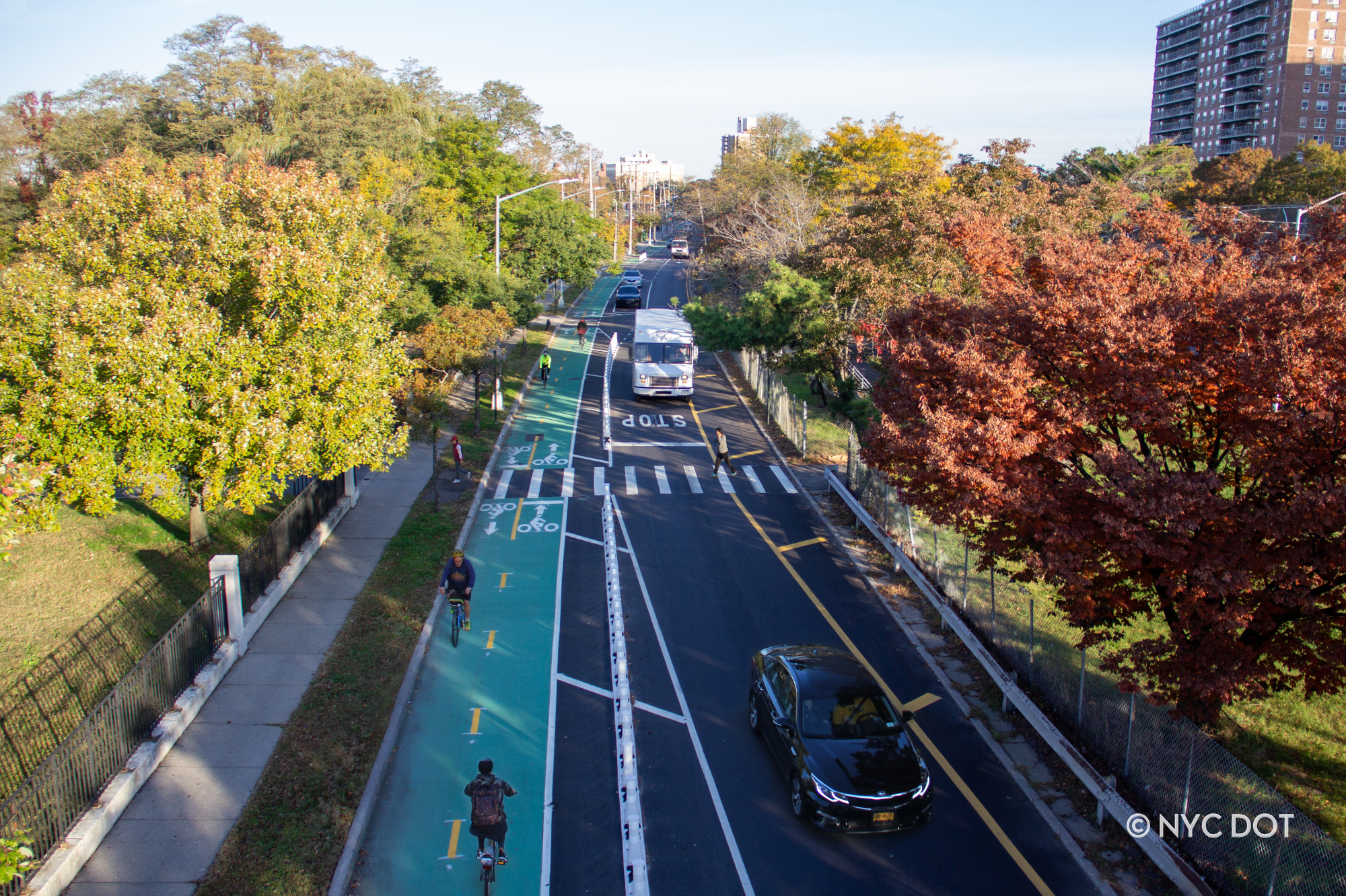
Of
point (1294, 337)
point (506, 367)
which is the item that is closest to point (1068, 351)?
point (1294, 337)

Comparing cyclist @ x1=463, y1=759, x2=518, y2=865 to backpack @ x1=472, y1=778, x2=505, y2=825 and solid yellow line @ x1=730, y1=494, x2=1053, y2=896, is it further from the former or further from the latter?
solid yellow line @ x1=730, y1=494, x2=1053, y2=896

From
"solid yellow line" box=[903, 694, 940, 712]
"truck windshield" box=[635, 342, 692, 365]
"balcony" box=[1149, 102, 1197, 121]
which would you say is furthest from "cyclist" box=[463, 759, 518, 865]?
"balcony" box=[1149, 102, 1197, 121]

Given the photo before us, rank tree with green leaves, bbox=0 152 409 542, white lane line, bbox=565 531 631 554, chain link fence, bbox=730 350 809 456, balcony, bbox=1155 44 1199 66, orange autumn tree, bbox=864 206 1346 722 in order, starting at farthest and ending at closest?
balcony, bbox=1155 44 1199 66
chain link fence, bbox=730 350 809 456
white lane line, bbox=565 531 631 554
tree with green leaves, bbox=0 152 409 542
orange autumn tree, bbox=864 206 1346 722

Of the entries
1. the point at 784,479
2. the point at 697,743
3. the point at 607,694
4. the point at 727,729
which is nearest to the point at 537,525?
the point at 784,479

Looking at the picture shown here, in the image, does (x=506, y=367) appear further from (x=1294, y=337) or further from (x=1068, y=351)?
(x=1294, y=337)

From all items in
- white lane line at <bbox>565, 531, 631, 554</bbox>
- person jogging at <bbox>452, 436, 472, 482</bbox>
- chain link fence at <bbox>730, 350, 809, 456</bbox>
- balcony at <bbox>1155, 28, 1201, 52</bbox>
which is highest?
balcony at <bbox>1155, 28, 1201, 52</bbox>

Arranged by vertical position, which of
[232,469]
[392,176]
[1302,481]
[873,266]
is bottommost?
[232,469]

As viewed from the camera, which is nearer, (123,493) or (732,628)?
(732,628)

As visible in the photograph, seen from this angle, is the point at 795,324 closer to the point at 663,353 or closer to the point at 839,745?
the point at 663,353
